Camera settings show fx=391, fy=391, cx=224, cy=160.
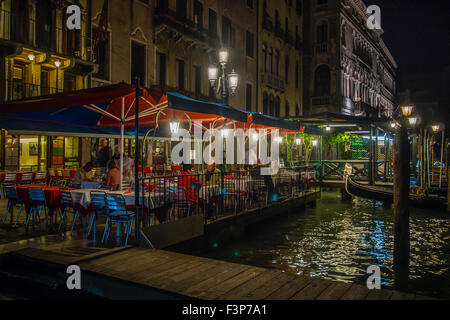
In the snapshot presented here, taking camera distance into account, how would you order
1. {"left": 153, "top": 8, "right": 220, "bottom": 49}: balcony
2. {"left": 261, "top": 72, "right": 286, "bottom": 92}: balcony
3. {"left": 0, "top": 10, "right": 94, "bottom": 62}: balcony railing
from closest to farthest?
{"left": 0, "top": 10, "right": 94, "bottom": 62}: balcony railing
{"left": 153, "top": 8, "right": 220, "bottom": 49}: balcony
{"left": 261, "top": 72, "right": 286, "bottom": 92}: balcony

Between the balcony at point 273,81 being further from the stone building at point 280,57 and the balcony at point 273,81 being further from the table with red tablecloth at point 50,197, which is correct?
the table with red tablecloth at point 50,197

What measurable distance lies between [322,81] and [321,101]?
6.06ft

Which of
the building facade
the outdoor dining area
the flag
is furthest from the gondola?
the building facade

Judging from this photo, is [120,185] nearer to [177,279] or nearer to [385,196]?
[177,279]

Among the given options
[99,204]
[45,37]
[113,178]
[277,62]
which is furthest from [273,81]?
[99,204]

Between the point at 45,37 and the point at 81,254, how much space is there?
39.0 ft

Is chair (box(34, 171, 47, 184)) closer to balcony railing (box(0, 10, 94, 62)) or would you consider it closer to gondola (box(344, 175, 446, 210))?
balcony railing (box(0, 10, 94, 62))

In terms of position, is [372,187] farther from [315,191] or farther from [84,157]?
[84,157]

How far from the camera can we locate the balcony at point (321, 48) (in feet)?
112

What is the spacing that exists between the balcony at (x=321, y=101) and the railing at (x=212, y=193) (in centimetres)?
2128

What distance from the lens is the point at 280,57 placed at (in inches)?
1244

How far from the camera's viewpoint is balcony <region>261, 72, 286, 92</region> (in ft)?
94.4

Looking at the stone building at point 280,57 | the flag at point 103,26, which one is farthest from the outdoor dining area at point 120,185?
the stone building at point 280,57

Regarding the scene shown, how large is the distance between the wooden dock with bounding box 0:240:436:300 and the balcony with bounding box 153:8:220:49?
15.1 meters
